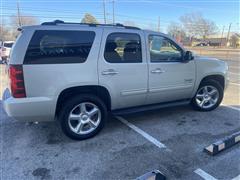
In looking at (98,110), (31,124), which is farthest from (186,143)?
(31,124)

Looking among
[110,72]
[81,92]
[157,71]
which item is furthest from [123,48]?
[81,92]

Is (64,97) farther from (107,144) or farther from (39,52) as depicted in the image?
(107,144)

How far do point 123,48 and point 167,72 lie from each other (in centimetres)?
103

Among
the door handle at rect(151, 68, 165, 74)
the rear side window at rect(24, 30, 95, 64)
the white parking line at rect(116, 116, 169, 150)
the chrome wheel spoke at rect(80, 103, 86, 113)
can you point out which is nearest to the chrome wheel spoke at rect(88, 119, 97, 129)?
the chrome wheel spoke at rect(80, 103, 86, 113)

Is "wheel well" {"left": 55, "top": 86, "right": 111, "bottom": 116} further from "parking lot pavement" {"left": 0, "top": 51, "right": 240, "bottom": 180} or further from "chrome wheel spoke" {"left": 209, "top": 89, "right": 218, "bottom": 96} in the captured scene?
"chrome wheel spoke" {"left": 209, "top": 89, "right": 218, "bottom": 96}

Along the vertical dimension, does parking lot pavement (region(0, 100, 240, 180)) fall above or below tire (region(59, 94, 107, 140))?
below

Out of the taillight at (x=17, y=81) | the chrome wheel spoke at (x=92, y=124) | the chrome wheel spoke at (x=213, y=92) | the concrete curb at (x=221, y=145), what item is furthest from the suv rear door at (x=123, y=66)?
the chrome wheel spoke at (x=213, y=92)

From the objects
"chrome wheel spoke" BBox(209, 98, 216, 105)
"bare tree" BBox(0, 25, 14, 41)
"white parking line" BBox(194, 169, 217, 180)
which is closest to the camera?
"white parking line" BBox(194, 169, 217, 180)

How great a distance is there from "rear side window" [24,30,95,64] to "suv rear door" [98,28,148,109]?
0.31 m

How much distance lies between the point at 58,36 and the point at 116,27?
1085 mm

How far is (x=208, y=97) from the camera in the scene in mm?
5109

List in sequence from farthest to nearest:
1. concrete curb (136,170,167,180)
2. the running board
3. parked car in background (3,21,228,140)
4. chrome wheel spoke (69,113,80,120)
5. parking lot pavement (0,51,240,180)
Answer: the running board
chrome wheel spoke (69,113,80,120)
parked car in background (3,21,228,140)
parking lot pavement (0,51,240,180)
concrete curb (136,170,167,180)

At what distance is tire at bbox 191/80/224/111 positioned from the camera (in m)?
4.96

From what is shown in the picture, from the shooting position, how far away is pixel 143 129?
417 centimetres
